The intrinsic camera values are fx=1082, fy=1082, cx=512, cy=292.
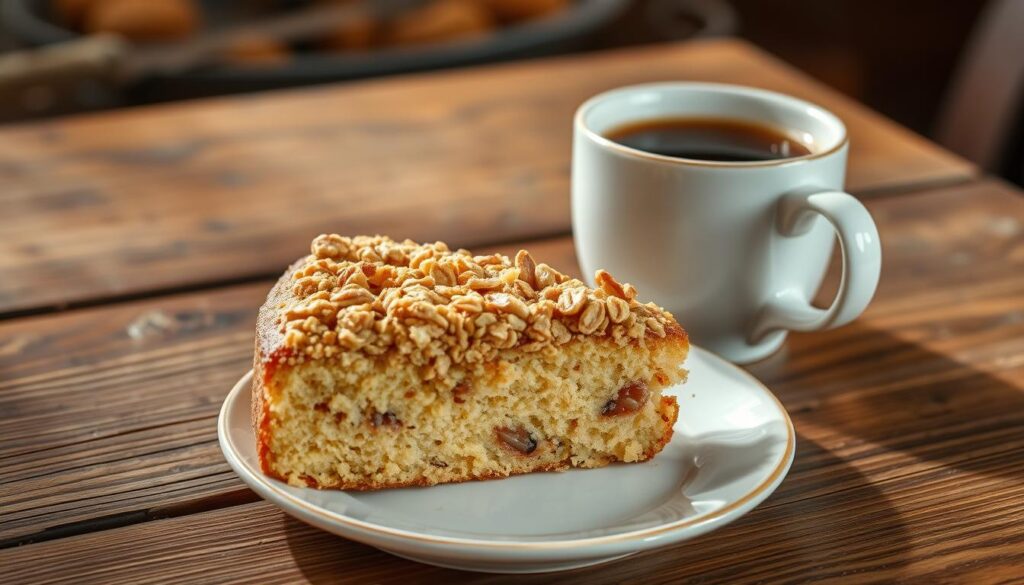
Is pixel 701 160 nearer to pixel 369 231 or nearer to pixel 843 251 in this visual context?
pixel 843 251

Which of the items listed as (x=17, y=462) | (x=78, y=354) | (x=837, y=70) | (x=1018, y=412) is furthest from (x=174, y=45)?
(x=837, y=70)

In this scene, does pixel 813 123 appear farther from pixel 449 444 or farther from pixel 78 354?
pixel 78 354

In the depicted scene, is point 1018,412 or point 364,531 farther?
point 1018,412

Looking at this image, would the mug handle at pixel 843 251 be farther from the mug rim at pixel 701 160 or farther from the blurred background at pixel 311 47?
the blurred background at pixel 311 47

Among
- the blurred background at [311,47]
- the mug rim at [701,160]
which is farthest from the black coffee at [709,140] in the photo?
the blurred background at [311,47]

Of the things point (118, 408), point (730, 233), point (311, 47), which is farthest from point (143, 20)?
point (730, 233)

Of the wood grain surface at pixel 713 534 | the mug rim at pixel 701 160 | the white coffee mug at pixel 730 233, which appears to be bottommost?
the wood grain surface at pixel 713 534

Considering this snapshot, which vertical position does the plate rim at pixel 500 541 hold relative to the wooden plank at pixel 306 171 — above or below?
above
